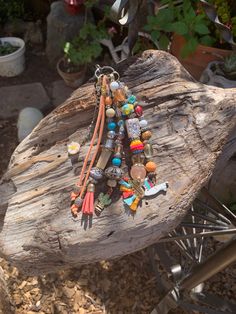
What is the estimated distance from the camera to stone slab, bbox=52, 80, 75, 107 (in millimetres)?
2885

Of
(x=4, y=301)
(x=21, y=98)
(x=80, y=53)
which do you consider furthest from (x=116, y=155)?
(x=21, y=98)

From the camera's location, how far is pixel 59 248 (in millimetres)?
1052

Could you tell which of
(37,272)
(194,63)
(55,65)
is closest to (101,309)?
(37,272)

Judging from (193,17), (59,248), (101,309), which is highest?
(193,17)

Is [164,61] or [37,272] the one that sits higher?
[164,61]

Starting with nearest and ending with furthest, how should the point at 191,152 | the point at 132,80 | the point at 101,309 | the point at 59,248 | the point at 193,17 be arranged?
the point at 59,248
the point at 191,152
the point at 132,80
the point at 101,309
the point at 193,17

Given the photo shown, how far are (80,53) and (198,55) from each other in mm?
945

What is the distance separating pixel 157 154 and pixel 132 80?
293 mm

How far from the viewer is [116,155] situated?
1162mm

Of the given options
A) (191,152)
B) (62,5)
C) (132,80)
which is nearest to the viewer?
(191,152)

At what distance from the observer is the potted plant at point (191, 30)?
6.91ft

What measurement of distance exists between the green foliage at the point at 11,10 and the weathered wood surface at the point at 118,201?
2.38m

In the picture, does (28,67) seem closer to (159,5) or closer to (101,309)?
(159,5)

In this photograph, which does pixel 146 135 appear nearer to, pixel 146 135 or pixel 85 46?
pixel 146 135
